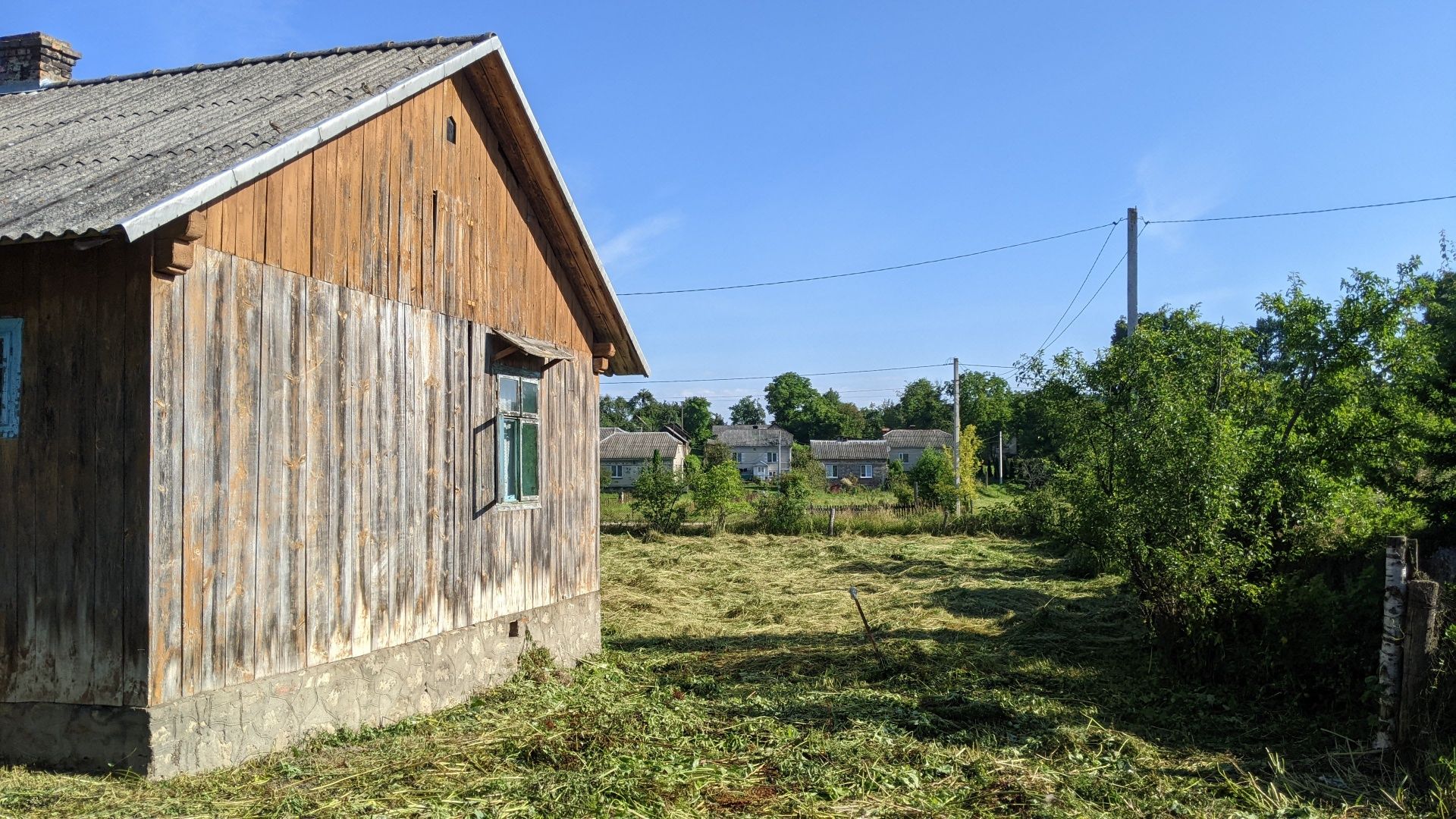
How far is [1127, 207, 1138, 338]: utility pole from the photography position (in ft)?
49.3

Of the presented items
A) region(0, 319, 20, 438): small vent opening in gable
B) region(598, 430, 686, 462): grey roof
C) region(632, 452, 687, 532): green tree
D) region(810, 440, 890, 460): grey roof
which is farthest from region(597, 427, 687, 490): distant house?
region(0, 319, 20, 438): small vent opening in gable

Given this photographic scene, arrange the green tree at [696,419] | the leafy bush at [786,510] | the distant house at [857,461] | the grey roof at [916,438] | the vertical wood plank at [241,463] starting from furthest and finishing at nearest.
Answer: the green tree at [696,419] < the grey roof at [916,438] < the distant house at [857,461] < the leafy bush at [786,510] < the vertical wood plank at [241,463]

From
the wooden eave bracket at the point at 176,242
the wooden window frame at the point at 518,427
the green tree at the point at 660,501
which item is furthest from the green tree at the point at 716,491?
the wooden eave bracket at the point at 176,242

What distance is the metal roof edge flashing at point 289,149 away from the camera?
4980mm

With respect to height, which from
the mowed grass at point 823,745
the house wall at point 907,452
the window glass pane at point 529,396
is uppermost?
the window glass pane at point 529,396

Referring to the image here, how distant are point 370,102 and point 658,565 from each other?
1402 cm

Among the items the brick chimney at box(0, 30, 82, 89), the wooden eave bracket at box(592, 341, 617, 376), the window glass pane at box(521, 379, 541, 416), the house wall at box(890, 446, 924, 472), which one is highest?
the brick chimney at box(0, 30, 82, 89)

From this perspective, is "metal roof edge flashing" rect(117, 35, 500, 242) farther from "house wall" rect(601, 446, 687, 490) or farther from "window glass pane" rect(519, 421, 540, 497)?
"house wall" rect(601, 446, 687, 490)

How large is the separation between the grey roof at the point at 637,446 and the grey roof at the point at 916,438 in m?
19.3

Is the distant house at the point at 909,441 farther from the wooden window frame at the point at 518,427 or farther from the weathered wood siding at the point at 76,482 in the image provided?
the weathered wood siding at the point at 76,482

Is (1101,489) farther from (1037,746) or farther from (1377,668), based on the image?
(1037,746)

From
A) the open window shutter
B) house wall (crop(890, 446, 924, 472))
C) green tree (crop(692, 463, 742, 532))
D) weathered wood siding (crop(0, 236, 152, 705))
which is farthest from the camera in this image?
house wall (crop(890, 446, 924, 472))

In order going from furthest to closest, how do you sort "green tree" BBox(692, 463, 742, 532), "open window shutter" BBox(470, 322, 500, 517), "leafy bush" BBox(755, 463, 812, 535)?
"green tree" BBox(692, 463, 742, 532) < "leafy bush" BBox(755, 463, 812, 535) < "open window shutter" BBox(470, 322, 500, 517)

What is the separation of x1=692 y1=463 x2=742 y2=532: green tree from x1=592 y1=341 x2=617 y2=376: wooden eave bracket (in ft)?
53.2
